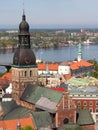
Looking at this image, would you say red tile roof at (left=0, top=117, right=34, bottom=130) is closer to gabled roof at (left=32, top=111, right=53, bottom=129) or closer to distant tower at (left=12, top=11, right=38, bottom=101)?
gabled roof at (left=32, top=111, right=53, bottom=129)

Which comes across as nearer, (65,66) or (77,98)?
(77,98)

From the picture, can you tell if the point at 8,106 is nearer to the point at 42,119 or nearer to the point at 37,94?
the point at 37,94

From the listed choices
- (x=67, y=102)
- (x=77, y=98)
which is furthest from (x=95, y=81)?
(x=67, y=102)

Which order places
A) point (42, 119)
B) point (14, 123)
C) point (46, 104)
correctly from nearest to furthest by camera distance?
point (14, 123), point (42, 119), point (46, 104)

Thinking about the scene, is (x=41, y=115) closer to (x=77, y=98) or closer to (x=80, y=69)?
(x=77, y=98)

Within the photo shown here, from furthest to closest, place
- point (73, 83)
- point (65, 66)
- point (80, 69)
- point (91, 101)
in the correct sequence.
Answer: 1. point (80, 69)
2. point (65, 66)
3. point (73, 83)
4. point (91, 101)

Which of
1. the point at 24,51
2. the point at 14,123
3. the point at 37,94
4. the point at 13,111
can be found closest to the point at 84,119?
the point at 37,94

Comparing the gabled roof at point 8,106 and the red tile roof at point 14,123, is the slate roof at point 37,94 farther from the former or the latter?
the red tile roof at point 14,123

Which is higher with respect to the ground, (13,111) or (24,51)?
(24,51)
